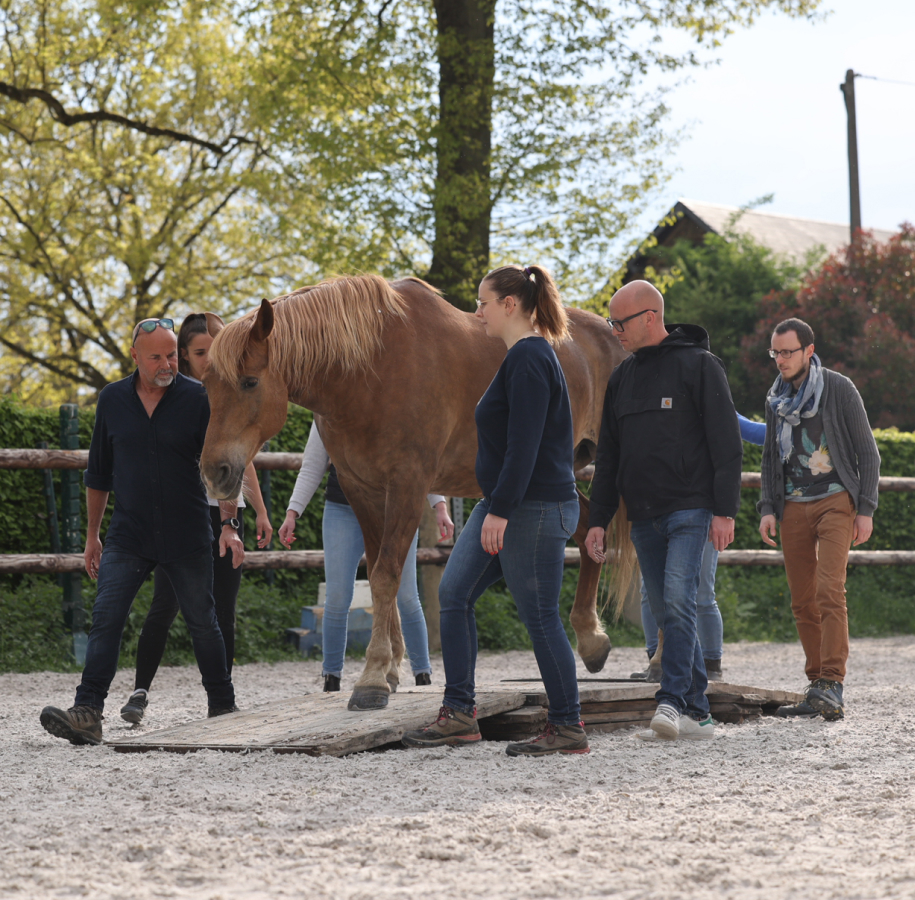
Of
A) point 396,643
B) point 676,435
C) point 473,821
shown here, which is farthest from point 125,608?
point 676,435

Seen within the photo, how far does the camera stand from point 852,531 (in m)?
5.36

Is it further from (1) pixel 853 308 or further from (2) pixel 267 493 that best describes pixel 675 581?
(1) pixel 853 308

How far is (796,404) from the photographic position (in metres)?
5.43

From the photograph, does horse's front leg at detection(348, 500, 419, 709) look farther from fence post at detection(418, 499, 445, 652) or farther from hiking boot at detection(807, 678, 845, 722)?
fence post at detection(418, 499, 445, 652)

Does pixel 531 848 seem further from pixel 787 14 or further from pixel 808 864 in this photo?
pixel 787 14

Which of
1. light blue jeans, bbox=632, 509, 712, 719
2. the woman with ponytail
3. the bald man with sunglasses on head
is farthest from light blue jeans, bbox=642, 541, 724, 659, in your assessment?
the bald man with sunglasses on head

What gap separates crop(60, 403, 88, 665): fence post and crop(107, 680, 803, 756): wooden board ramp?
3.12 m

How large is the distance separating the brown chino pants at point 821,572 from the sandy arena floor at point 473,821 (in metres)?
0.61

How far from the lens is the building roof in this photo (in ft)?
96.3

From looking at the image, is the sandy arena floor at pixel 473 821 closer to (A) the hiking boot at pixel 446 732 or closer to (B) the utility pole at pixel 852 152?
(A) the hiking boot at pixel 446 732

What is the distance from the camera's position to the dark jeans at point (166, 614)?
201 inches

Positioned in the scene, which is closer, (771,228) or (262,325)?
(262,325)

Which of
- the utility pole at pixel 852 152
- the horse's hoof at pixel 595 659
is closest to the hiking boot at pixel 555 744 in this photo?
the horse's hoof at pixel 595 659

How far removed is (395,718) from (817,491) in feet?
8.10
